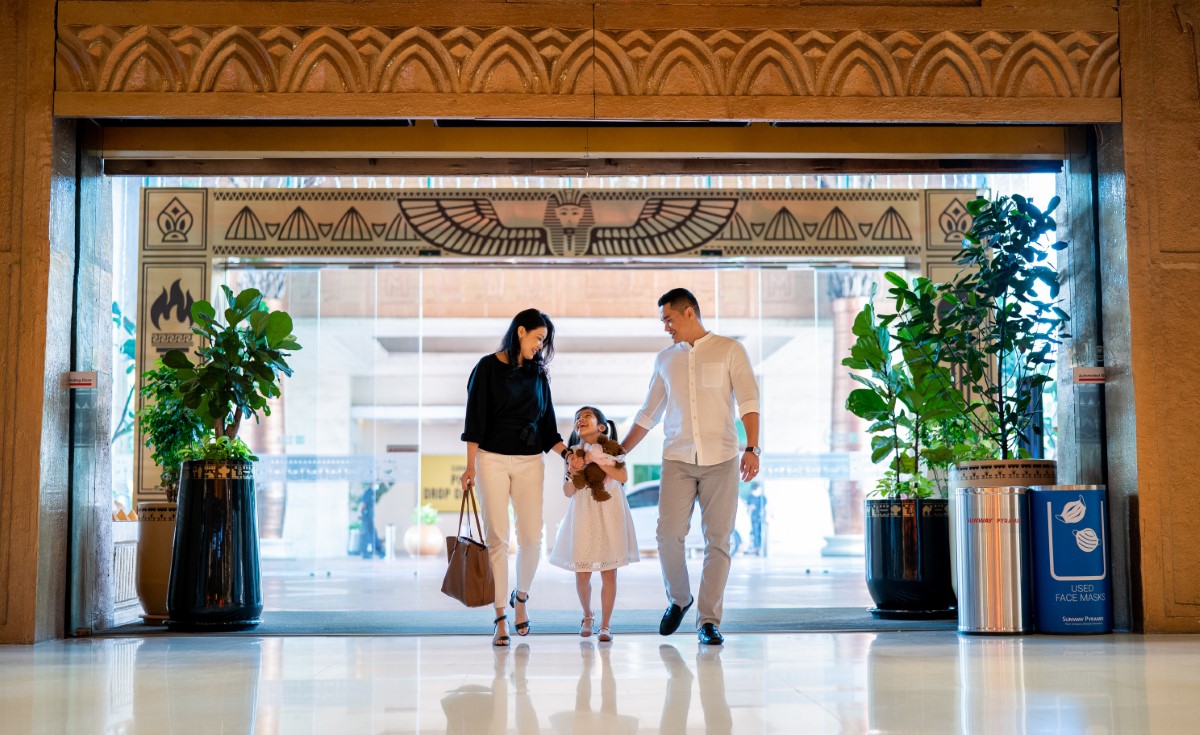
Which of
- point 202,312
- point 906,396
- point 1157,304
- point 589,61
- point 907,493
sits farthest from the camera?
point 906,396

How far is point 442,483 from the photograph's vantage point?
792 inches

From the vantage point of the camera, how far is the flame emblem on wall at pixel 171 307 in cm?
878

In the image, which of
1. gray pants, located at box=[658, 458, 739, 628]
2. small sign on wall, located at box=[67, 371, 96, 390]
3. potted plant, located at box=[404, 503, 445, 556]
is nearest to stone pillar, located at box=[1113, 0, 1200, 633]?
gray pants, located at box=[658, 458, 739, 628]

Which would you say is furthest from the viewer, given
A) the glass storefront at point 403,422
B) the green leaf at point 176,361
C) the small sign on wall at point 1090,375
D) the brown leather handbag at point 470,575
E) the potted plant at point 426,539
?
the potted plant at point 426,539

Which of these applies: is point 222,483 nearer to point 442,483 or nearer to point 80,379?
point 80,379

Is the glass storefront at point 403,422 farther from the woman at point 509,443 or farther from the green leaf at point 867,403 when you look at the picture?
the woman at point 509,443

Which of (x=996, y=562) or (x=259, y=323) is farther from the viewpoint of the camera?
(x=259, y=323)

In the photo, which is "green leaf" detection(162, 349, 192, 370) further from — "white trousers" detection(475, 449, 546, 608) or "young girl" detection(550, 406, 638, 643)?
"young girl" detection(550, 406, 638, 643)

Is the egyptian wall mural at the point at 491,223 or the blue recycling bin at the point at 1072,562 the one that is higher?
the egyptian wall mural at the point at 491,223

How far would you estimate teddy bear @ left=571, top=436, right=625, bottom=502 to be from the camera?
5391 millimetres

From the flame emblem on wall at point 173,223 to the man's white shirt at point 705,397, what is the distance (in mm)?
4968

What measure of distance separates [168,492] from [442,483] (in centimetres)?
1344

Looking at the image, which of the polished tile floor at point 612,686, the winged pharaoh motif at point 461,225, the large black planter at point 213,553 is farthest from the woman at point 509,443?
the winged pharaoh motif at point 461,225

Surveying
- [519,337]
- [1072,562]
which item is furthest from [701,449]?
[1072,562]
